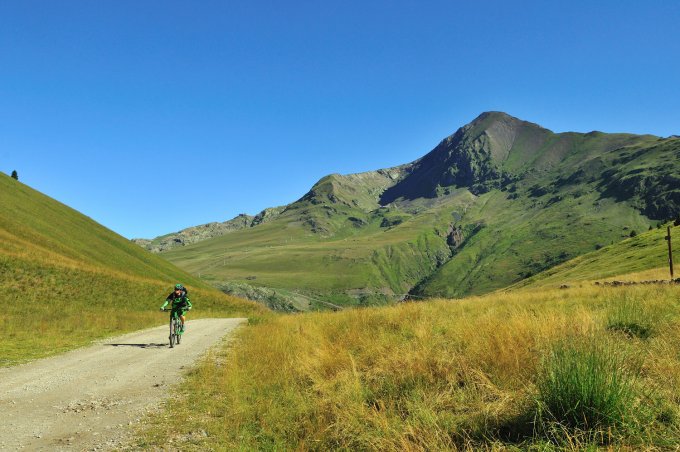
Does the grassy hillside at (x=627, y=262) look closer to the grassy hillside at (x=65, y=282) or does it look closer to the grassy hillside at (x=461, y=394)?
the grassy hillside at (x=461, y=394)

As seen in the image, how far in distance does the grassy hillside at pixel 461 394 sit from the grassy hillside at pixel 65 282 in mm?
9757

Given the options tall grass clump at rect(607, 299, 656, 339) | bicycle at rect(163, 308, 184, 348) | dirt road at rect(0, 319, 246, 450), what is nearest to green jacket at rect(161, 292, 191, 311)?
bicycle at rect(163, 308, 184, 348)

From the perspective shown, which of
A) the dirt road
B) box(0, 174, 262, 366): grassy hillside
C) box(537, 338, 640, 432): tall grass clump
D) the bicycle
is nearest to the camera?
box(537, 338, 640, 432): tall grass clump

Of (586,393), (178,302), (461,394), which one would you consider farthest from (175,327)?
(586,393)

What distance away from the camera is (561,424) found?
469cm

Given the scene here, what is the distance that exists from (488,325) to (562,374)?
4.45m

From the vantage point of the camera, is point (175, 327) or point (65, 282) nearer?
point (175, 327)

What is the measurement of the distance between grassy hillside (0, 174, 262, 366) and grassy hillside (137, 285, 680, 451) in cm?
976

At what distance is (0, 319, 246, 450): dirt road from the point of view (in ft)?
22.1

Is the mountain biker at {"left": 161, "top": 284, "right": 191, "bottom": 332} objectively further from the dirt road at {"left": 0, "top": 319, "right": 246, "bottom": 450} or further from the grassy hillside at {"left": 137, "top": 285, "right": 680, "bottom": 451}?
the grassy hillside at {"left": 137, "top": 285, "right": 680, "bottom": 451}

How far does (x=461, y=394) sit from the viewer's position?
6.54m

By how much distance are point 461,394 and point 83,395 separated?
7978 millimetres

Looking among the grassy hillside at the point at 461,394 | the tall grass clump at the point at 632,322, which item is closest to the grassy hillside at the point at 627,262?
the tall grass clump at the point at 632,322

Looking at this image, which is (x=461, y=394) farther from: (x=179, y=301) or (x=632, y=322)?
(x=179, y=301)
